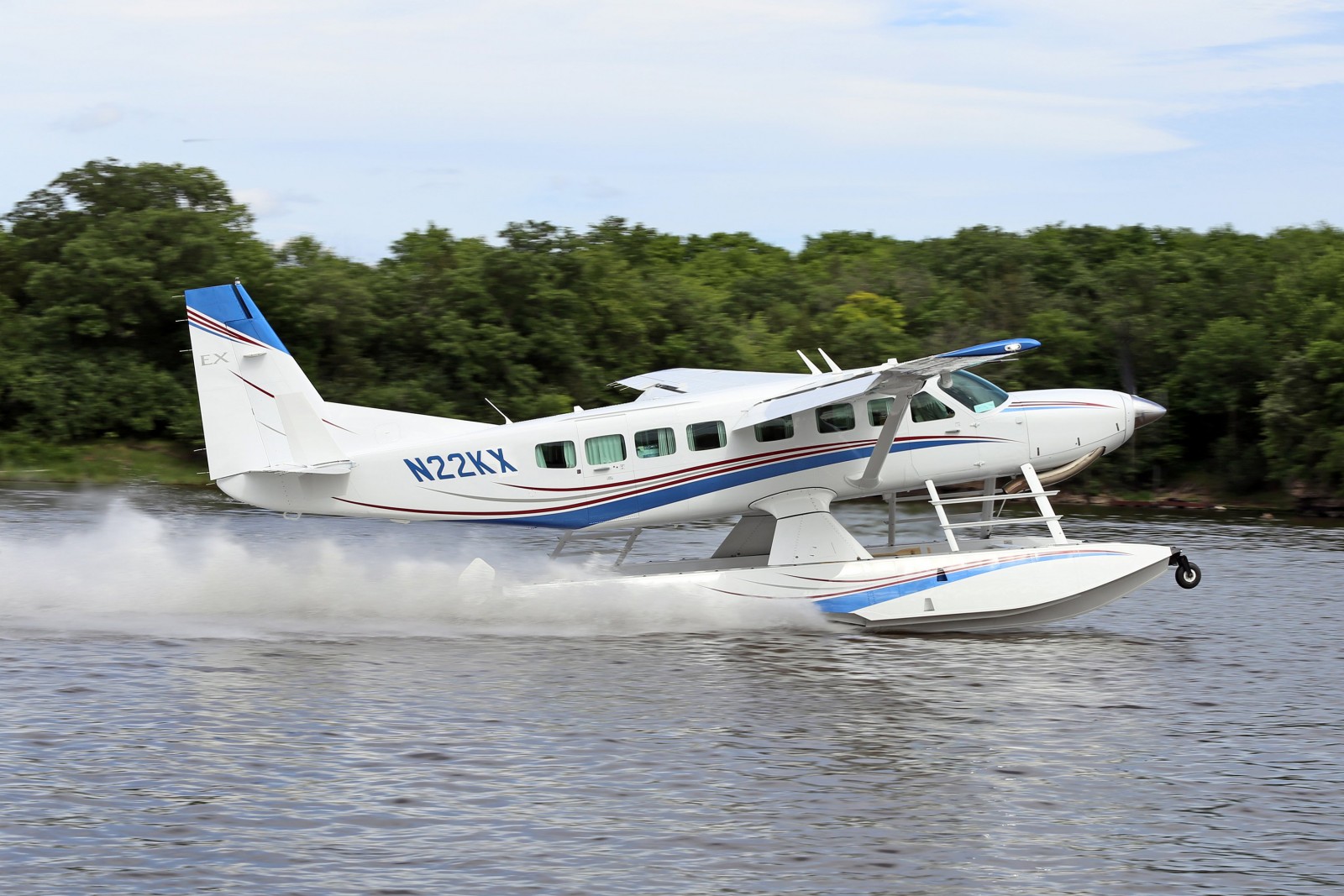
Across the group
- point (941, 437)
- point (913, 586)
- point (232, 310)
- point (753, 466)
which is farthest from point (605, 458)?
point (232, 310)

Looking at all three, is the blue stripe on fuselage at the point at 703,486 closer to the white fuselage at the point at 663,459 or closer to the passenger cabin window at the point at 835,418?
the white fuselage at the point at 663,459

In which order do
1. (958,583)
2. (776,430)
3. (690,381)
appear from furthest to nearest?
(690,381)
(776,430)
(958,583)

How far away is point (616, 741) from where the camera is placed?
11789 millimetres

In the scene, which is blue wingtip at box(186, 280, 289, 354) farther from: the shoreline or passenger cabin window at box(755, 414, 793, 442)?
the shoreline

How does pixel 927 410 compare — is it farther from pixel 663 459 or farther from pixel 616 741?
pixel 616 741

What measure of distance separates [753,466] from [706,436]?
2.24 ft

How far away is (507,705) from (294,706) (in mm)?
1980

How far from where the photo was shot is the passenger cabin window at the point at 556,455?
→ 1642 centimetres

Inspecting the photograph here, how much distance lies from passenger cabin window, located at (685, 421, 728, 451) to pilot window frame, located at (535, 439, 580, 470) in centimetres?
141

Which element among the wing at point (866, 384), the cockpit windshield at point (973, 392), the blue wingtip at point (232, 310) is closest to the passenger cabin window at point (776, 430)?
the wing at point (866, 384)

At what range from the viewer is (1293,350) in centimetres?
4066

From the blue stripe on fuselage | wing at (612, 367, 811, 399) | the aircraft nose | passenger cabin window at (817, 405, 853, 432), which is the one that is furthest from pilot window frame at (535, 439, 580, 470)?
the aircraft nose

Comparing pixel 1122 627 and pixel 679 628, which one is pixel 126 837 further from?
pixel 1122 627

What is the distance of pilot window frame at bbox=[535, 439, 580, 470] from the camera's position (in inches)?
647
